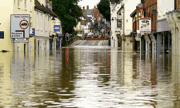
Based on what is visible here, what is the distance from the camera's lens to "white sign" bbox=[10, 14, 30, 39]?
51150 millimetres

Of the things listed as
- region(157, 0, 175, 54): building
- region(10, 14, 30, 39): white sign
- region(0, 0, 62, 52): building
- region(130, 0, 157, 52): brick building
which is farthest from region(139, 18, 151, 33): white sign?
region(10, 14, 30, 39): white sign

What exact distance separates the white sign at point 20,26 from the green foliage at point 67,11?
4866 cm

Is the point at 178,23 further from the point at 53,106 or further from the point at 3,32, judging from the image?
the point at 53,106

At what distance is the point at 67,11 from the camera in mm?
106812

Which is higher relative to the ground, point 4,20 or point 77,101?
point 4,20

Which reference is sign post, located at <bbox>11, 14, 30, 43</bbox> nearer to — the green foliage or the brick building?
the brick building

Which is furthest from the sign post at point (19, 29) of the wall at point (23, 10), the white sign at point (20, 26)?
the wall at point (23, 10)

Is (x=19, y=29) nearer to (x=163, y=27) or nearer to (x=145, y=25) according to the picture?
(x=145, y=25)

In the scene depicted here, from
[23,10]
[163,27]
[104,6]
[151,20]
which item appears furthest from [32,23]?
[104,6]

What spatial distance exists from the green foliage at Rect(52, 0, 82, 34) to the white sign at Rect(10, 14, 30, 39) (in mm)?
48659

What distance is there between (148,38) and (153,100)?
58.0m

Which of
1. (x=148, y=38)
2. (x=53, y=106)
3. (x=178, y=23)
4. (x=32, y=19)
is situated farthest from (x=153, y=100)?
(x=32, y=19)

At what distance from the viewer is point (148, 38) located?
66.2 m

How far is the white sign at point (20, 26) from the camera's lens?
168 ft
